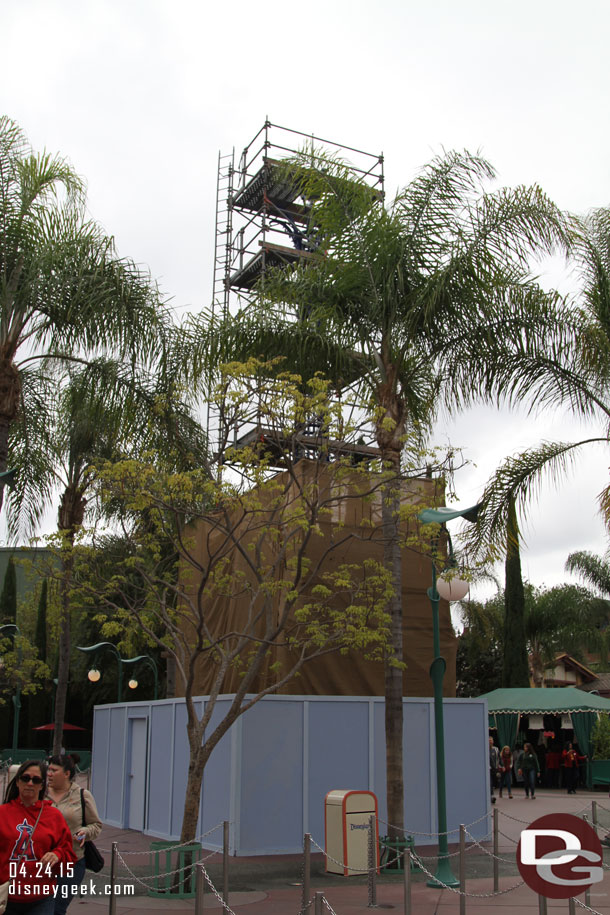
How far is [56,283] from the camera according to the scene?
12320 mm

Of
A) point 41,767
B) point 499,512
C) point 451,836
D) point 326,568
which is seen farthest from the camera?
point 326,568

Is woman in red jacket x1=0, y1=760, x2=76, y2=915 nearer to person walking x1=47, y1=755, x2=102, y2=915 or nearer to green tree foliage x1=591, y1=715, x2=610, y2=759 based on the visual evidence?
person walking x1=47, y1=755, x2=102, y2=915

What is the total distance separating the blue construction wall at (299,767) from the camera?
13.8 meters

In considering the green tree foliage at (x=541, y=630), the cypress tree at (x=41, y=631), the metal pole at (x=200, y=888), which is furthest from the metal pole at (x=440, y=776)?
the cypress tree at (x=41, y=631)

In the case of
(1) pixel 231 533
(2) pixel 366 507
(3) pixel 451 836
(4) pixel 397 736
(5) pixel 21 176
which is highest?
(5) pixel 21 176

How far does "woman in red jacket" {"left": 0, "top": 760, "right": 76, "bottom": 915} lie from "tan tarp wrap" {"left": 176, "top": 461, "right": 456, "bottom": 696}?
10.4 m

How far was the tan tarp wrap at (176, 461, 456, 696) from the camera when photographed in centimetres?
1661

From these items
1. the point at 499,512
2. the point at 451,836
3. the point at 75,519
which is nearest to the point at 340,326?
the point at 499,512

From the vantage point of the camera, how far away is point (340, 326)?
1459cm

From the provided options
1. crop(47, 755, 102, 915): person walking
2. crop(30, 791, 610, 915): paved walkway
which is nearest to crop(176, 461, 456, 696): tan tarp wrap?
crop(30, 791, 610, 915): paved walkway

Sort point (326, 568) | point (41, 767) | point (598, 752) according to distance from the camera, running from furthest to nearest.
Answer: point (598, 752)
point (326, 568)
point (41, 767)

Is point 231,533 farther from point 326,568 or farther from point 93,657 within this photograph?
point 93,657

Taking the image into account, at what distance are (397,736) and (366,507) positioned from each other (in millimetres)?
5478

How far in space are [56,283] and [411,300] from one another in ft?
18.3
